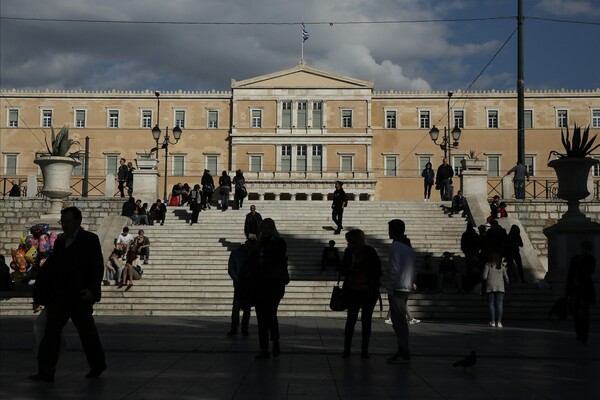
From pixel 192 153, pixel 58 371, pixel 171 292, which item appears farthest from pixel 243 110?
pixel 58 371

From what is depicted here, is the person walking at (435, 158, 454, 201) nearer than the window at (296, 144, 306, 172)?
Yes

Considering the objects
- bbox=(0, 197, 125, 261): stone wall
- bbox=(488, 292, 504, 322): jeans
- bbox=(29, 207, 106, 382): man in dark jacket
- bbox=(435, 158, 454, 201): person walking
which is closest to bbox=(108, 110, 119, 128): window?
bbox=(0, 197, 125, 261): stone wall

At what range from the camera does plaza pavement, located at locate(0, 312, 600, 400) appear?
649 cm

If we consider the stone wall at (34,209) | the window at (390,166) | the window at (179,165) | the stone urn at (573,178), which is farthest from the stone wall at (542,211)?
the window at (179,165)

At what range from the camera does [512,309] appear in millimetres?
16250

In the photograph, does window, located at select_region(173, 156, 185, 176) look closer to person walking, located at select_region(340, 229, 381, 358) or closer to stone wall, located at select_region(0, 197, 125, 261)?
stone wall, located at select_region(0, 197, 125, 261)

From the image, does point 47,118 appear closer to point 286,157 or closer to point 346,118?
point 286,157

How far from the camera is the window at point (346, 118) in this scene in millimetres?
65438

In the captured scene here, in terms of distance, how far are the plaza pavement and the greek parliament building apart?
Result: 52486mm

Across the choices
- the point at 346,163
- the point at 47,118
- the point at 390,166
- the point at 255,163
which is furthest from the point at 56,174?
the point at 47,118

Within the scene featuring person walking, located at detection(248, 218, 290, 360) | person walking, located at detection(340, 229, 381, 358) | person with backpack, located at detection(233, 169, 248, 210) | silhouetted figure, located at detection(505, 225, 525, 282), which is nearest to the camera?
person walking, located at detection(248, 218, 290, 360)

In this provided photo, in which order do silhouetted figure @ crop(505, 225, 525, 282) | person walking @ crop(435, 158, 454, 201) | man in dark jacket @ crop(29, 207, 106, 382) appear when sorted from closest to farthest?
man in dark jacket @ crop(29, 207, 106, 382) < silhouetted figure @ crop(505, 225, 525, 282) < person walking @ crop(435, 158, 454, 201)

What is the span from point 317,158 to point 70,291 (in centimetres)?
5843

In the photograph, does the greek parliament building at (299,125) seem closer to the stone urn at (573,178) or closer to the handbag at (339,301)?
the stone urn at (573,178)
